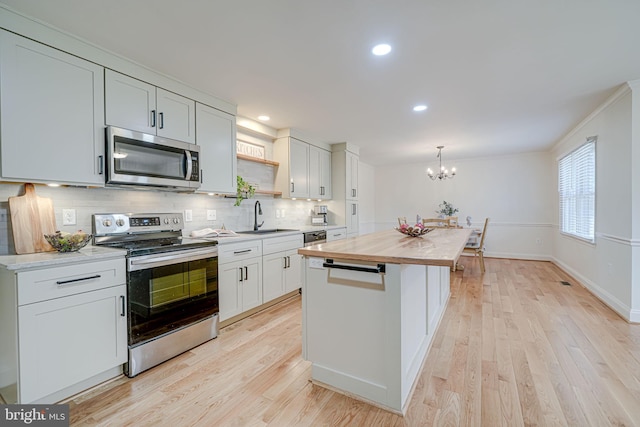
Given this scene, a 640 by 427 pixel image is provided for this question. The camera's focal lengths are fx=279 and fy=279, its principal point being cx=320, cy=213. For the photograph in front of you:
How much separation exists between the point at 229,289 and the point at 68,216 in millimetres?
1439

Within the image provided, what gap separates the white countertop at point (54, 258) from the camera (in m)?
1.55

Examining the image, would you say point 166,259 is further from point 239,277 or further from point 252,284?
point 252,284

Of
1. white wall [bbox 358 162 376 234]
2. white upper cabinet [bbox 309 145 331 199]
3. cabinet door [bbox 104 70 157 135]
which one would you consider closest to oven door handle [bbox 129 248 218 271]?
cabinet door [bbox 104 70 157 135]

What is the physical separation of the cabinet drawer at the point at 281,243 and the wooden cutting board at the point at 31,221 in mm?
1826

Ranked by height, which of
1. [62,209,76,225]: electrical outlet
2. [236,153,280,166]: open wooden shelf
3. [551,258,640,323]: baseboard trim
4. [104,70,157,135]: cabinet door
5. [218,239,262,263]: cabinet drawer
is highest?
[104,70,157,135]: cabinet door

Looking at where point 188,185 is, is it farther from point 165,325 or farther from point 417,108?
point 417,108

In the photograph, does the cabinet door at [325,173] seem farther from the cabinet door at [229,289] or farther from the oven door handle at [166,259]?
the oven door handle at [166,259]

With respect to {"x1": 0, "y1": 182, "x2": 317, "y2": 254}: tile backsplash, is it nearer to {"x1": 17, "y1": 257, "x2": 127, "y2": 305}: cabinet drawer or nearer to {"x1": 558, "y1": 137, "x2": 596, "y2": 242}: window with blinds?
{"x1": 17, "y1": 257, "x2": 127, "y2": 305}: cabinet drawer

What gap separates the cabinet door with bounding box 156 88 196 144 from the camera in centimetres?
253

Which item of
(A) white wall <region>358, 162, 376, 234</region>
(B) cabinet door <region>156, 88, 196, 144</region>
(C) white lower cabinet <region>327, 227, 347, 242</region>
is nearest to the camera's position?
(B) cabinet door <region>156, 88, 196, 144</region>

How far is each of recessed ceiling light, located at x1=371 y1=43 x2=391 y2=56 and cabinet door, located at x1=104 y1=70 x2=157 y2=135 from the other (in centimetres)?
193

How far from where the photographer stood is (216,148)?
120 inches

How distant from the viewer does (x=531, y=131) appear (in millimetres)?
4527

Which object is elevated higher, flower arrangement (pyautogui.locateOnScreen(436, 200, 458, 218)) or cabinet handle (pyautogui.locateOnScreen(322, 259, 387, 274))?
flower arrangement (pyautogui.locateOnScreen(436, 200, 458, 218))
